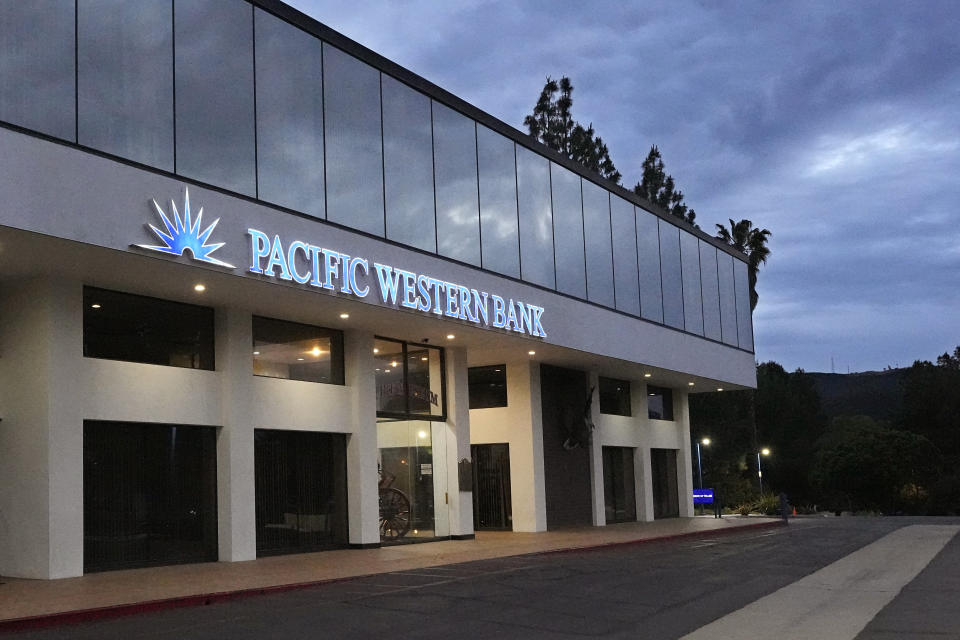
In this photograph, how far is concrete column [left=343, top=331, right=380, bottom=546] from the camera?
2291cm

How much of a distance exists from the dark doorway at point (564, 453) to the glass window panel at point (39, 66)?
1865cm

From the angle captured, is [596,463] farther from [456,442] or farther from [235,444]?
[235,444]

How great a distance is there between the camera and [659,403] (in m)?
40.3

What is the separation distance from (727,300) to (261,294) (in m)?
26.5

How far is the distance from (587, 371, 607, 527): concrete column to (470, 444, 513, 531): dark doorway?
4.00 m

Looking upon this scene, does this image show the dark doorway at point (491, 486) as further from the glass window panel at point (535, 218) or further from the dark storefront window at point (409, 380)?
the glass window panel at point (535, 218)

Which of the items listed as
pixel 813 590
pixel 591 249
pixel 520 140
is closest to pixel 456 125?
pixel 520 140

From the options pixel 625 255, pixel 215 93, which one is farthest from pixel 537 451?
pixel 215 93

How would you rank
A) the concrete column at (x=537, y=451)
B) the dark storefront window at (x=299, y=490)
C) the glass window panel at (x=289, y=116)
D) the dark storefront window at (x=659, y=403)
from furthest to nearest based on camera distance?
the dark storefront window at (x=659, y=403), the concrete column at (x=537, y=451), the dark storefront window at (x=299, y=490), the glass window panel at (x=289, y=116)

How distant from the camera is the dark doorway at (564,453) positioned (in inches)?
1226

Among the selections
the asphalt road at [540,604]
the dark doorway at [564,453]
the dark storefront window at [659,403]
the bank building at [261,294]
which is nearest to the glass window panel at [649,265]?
the bank building at [261,294]

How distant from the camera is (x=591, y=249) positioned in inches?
1219

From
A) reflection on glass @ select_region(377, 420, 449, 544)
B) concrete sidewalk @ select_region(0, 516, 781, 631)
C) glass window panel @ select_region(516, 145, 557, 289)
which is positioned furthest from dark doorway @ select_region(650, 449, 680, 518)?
reflection on glass @ select_region(377, 420, 449, 544)

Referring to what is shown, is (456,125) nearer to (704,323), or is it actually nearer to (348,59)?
(348,59)
